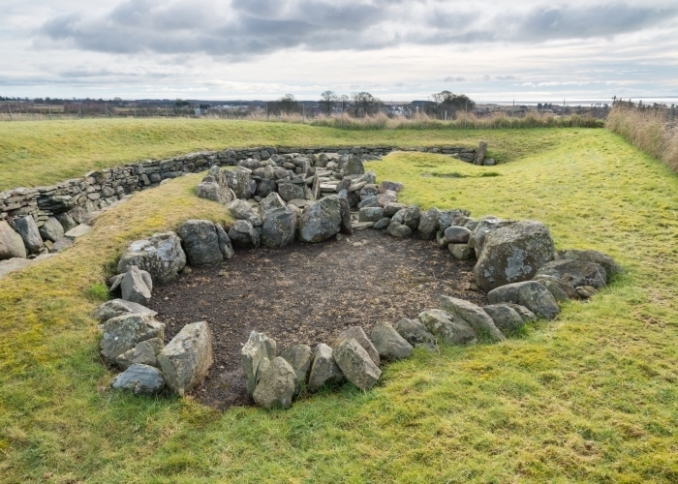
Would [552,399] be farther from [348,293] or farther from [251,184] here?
[251,184]

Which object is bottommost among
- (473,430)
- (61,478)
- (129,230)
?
(61,478)

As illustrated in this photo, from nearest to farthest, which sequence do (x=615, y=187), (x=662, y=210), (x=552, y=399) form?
1. (x=552, y=399)
2. (x=662, y=210)
3. (x=615, y=187)

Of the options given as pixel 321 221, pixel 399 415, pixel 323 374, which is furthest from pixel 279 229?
pixel 399 415

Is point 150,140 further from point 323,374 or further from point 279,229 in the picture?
point 323,374

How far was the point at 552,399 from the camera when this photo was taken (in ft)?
15.3

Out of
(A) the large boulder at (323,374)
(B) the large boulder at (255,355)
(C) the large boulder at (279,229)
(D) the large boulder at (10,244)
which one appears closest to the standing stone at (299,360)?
(A) the large boulder at (323,374)

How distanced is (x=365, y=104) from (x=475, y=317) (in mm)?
35600

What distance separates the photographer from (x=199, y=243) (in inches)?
361

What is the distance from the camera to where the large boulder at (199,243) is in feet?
30.0

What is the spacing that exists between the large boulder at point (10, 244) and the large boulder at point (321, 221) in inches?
216

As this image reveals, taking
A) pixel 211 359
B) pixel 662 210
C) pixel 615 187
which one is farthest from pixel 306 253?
pixel 615 187

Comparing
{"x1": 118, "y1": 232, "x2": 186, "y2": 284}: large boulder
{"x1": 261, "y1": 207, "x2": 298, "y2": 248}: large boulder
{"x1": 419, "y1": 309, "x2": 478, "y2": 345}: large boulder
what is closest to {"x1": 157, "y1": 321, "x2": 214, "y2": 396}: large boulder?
{"x1": 419, "y1": 309, "x2": 478, "y2": 345}: large boulder

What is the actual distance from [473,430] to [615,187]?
432 inches

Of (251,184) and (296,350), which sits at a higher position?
(251,184)
